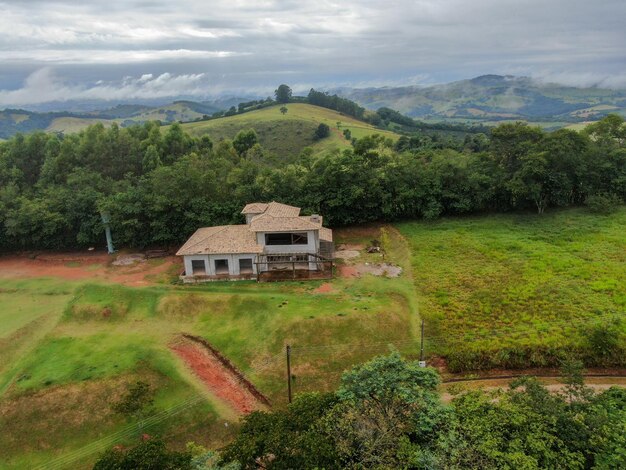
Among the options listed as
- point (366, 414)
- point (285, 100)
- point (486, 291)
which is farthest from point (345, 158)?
point (285, 100)

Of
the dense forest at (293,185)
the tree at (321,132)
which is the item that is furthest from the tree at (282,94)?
the dense forest at (293,185)

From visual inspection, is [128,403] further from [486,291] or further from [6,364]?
[486,291]

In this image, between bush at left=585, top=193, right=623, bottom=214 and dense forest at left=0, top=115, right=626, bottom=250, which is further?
bush at left=585, top=193, right=623, bottom=214

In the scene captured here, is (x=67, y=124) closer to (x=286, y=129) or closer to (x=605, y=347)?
(x=286, y=129)

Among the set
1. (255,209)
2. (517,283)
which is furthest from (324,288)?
(517,283)

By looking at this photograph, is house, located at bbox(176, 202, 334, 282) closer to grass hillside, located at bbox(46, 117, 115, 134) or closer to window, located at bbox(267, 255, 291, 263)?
window, located at bbox(267, 255, 291, 263)

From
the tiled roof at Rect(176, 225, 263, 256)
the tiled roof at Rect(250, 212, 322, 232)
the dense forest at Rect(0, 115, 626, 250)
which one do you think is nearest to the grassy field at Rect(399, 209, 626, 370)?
the dense forest at Rect(0, 115, 626, 250)

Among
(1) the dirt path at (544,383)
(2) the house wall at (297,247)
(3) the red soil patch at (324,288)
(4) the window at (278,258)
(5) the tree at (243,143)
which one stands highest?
(5) the tree at (243,143)

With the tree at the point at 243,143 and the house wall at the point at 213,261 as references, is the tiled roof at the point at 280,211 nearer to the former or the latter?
the house wall at the point at 213,261
